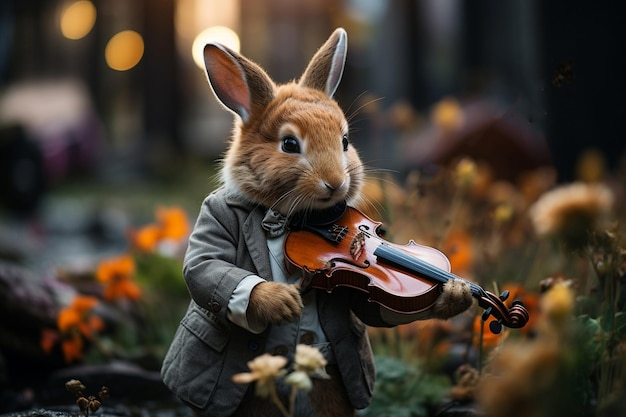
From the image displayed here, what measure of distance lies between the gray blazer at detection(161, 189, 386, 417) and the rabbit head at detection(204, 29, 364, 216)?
3.7 inches

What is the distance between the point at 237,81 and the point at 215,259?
0.50 metres

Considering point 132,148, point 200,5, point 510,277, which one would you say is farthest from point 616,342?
point 200,5

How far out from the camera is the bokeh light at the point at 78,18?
1416 centimetres

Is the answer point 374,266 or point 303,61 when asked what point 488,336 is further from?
point 303,61

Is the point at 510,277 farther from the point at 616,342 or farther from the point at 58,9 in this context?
the point at 58,9

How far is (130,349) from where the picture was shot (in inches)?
143

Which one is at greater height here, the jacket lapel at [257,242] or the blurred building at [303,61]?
the blurred building at [303,61]

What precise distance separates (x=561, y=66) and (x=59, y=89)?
36.2 ft

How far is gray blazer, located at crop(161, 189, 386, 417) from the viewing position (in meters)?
2.21

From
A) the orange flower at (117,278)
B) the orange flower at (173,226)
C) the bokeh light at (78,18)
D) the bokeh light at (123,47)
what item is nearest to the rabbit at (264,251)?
the orange flower at (117,278)

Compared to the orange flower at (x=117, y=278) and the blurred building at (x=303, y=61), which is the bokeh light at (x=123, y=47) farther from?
the orange flower at (x=117, y=278)

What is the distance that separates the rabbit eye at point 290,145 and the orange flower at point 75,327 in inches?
49.9

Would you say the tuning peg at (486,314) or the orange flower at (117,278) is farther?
the orange flower at (117,278)

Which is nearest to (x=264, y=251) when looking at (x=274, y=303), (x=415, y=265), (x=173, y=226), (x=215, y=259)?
(x=215, y=259)
